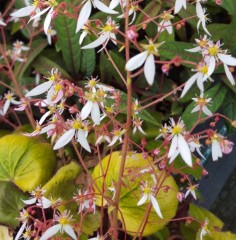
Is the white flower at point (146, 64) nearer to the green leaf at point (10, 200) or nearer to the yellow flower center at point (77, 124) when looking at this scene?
the yellow flower center at point (77, 124)

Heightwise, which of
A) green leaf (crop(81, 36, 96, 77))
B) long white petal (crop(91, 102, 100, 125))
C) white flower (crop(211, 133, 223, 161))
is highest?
long white petal (crop(91, 102, 100, 125))

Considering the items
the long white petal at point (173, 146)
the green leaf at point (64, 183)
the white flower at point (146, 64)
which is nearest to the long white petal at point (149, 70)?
the white flower at point (146, 64)

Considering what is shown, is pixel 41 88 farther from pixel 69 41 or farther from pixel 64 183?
pixel 69 41

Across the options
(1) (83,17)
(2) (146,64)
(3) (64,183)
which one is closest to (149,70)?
(2) (146,64)

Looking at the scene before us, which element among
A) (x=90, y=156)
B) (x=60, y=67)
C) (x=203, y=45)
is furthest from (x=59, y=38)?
(x=203, y=45)

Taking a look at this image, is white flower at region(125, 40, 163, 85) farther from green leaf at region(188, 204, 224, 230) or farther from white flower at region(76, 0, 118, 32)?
green leaf at region(188, 204, 224, 230)

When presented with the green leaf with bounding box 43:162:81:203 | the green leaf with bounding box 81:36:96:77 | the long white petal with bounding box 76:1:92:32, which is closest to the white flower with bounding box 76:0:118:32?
the long white petal with bounding box 76:1:92:32
